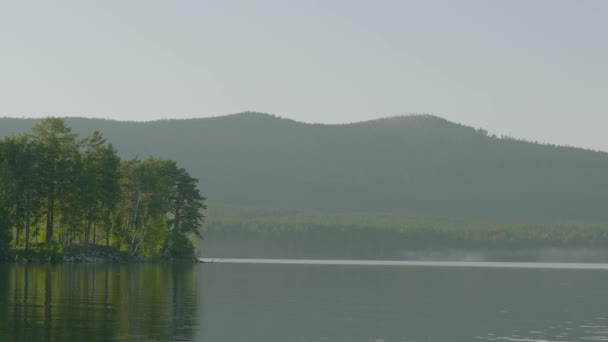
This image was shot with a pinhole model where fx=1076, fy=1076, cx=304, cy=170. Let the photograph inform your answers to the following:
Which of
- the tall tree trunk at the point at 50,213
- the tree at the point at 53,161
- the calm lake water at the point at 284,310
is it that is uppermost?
the tree at the point at 53,161

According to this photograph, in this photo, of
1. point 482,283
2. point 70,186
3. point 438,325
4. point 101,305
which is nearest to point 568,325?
point 438,325

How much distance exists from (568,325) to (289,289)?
2639cm

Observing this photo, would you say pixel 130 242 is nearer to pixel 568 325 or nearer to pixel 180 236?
pixel 180 236

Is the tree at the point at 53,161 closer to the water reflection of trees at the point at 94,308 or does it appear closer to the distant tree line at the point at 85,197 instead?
the distant tree line at the point at 85,197

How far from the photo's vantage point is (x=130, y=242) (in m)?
124

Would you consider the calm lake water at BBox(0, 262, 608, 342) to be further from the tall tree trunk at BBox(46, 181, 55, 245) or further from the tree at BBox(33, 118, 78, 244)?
the tree at BBox(33, 118, 78, 244)

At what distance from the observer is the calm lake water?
4281cm

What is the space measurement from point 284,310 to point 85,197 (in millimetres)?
62436

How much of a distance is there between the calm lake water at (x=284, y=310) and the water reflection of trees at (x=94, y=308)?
5 centimetres

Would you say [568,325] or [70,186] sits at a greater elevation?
[70,186]

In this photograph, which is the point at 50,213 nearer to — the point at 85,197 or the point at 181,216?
the point at 85,197

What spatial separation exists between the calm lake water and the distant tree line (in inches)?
993

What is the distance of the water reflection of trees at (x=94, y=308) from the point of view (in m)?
40.5

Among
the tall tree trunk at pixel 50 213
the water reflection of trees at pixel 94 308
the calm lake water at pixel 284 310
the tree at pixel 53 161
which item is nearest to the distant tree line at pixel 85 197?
the tree at pixel 53 161
